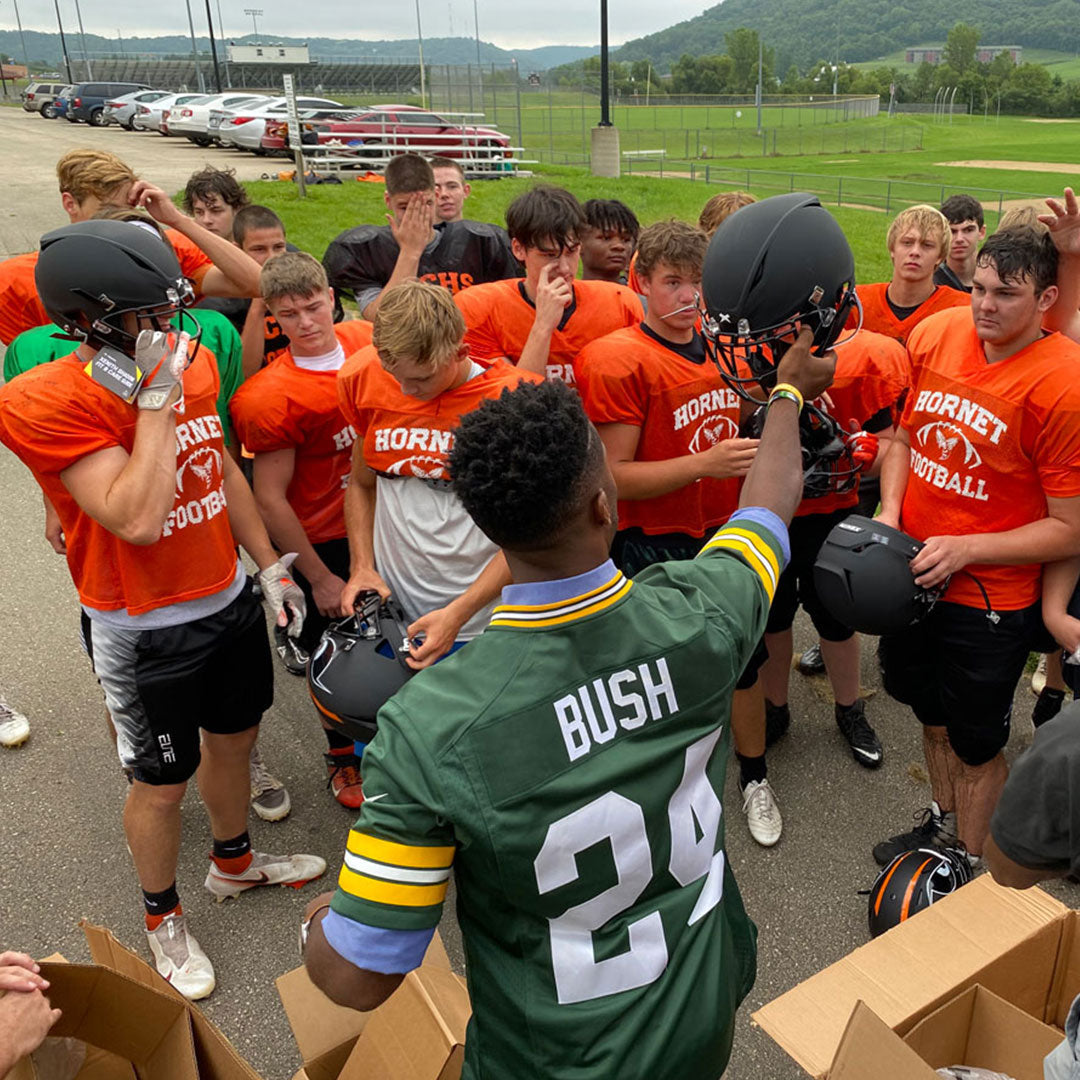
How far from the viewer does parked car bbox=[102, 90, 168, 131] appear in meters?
35.7

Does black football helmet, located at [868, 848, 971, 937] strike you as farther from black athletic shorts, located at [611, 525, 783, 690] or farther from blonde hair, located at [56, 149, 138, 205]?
blonde hair, located at [56, 149, 138, 205]

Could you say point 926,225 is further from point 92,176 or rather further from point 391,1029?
point 391,1029

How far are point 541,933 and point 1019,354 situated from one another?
2.50 m

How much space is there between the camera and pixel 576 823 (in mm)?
1633

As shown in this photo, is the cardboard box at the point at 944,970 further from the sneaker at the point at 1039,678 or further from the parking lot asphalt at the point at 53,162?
the parking lot asphalt at the point at 53,162

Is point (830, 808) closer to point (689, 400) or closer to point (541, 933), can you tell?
point (689, 400)

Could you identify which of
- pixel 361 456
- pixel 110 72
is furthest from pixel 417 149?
pixel 110 72

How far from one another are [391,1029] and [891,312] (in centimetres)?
425

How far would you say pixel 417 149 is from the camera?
21734 mm

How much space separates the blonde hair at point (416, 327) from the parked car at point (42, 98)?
48736 mm

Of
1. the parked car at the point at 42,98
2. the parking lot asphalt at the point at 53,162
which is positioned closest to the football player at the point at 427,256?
the parking lot asphalt at the point at 53,162

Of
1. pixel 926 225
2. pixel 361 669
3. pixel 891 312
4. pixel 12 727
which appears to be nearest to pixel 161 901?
pixel 361 669

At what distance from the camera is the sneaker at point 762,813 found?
3873 millimetres

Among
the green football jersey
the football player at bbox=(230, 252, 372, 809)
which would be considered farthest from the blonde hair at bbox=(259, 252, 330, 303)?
the green football jersey
